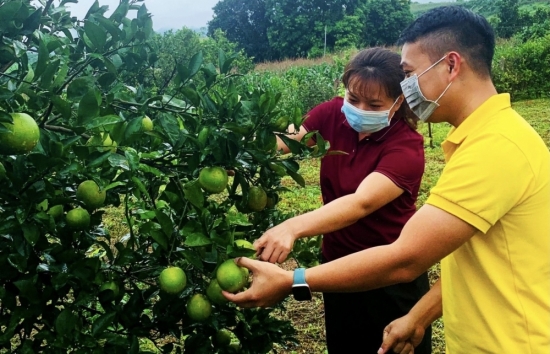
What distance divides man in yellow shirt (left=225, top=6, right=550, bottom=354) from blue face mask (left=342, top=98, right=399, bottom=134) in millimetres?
463

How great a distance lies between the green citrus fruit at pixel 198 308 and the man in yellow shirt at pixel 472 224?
9cm

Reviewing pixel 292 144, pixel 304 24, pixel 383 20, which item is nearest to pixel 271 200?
pixel 292 144

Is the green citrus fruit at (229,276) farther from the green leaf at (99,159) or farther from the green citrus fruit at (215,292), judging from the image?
the green leaf at (99,159)

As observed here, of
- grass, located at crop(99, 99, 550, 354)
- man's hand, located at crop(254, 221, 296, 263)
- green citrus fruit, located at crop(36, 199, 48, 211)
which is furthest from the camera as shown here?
grass, located at crop(99, 99, 550, 354)

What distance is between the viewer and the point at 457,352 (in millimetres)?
1399

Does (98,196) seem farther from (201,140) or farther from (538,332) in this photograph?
(538,332)

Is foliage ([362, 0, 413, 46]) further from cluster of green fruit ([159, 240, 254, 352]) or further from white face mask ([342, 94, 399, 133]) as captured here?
cluster of green fruit ([159, 240, 254, 352])

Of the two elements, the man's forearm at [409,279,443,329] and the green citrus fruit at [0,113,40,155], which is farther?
the man's forearm at [409,279,443,329]

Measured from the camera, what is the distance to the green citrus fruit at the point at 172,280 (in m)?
1.29

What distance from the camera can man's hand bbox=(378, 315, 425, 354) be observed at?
1614mm

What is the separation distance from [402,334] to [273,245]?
1.53 ft

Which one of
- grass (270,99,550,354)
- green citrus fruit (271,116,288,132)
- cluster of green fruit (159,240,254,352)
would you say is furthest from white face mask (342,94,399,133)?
grass (270,99,550,354)

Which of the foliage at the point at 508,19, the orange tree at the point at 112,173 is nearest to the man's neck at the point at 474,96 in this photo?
the orange tree at the point at 112,173

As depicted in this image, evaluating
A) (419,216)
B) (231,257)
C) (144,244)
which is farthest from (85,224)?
(419,216)
